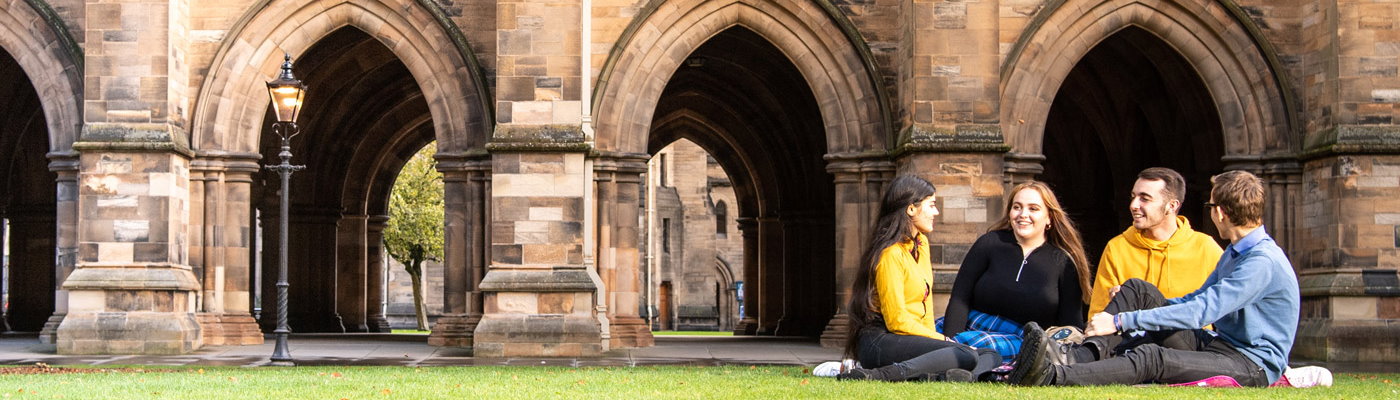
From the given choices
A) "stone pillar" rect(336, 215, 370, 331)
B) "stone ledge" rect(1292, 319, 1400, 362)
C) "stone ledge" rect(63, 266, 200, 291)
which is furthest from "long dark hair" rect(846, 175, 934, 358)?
"stone pillar" rect(336, 215, 370, 331)

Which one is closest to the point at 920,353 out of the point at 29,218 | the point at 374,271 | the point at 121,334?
the point at 121,334

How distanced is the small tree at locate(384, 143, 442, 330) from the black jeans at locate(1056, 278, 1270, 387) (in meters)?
34.9

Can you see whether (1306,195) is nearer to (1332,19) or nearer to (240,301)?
(1332,19)

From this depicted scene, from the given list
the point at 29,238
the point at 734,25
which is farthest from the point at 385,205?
the point at 734,25

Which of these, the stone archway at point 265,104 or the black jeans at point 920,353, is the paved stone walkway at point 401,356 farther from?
the black jeans at point 920,353

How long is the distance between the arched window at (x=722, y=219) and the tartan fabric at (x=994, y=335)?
4297 cm

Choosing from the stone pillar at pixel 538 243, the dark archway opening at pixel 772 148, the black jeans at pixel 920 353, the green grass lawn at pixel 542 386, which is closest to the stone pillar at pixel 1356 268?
the green grass lawn at pixel 542 386

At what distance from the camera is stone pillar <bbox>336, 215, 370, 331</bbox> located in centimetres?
2967

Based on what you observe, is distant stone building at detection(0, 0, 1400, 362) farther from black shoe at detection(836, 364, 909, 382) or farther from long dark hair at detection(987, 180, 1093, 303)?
long dark hair at detection(987, 180, 1093, 303)

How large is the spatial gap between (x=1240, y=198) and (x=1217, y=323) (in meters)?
0.86

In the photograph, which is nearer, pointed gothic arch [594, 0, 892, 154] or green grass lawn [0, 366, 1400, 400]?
green grass lawn [0, 366, 1400, 400]

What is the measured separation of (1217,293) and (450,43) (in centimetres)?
1243

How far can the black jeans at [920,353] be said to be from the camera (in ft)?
29.9

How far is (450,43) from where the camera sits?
19375mm
